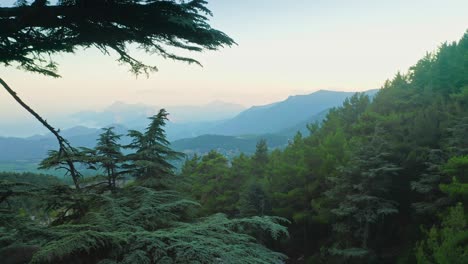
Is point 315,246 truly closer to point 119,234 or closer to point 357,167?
point 357,167

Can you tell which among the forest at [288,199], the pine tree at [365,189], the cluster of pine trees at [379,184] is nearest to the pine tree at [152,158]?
the forest at [288,199]

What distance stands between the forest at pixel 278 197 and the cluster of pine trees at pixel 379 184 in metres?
0.11

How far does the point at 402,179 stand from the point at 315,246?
33.7 feet

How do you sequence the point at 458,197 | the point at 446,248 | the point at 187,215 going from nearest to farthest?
the point at 446,248 < the point at 187,215 < the point at 458,197

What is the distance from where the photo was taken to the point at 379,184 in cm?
1812

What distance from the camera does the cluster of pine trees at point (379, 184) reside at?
15.5 meters

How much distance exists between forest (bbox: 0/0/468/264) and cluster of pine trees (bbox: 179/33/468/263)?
0.11 metres

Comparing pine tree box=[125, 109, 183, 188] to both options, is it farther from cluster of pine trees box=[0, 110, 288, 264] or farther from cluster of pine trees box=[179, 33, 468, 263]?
cluster of pine trees box=[0, 110, 288, 264]

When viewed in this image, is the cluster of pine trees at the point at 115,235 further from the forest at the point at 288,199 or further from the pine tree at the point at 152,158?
the pine tree at the point at 152,158

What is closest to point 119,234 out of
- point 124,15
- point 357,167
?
point 124,15

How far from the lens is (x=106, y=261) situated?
3.53 m

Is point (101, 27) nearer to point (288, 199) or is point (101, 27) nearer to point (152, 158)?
point (152, 158)

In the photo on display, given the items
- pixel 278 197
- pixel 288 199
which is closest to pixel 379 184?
pixel 288 199

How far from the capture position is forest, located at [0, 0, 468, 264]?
3.83 meters
